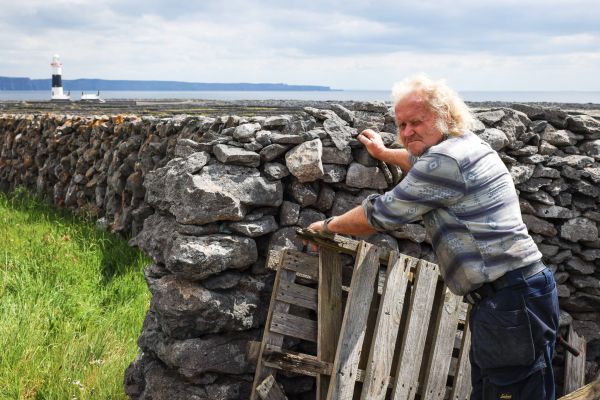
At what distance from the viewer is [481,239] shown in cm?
324

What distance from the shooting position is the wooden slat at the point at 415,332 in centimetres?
450

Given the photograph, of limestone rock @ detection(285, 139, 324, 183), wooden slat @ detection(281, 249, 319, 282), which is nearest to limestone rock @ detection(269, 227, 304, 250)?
wooden slat @ detection(281, 249, 319, 282)

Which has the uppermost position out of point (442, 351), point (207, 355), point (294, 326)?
point (294, 326)

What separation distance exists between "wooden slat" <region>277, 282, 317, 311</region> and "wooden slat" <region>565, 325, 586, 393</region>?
2556 millimetres

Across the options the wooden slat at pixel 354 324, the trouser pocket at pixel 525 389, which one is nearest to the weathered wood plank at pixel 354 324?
the wooden slat at pixel 354 324

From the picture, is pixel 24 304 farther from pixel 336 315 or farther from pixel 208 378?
pixel 336 315

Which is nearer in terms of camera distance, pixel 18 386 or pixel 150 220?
pixel 18 386

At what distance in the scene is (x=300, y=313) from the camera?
488 cm

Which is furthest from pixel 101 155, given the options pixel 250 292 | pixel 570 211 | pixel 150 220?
pixel 570 211

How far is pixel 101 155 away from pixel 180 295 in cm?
619

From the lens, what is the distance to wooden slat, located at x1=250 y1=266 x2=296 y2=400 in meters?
4.54

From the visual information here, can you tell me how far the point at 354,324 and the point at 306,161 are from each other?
1206 millimetres

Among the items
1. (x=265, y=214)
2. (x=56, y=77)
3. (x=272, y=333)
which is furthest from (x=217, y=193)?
(x=56, y=77)

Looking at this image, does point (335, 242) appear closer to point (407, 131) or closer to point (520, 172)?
point (407, 131)
